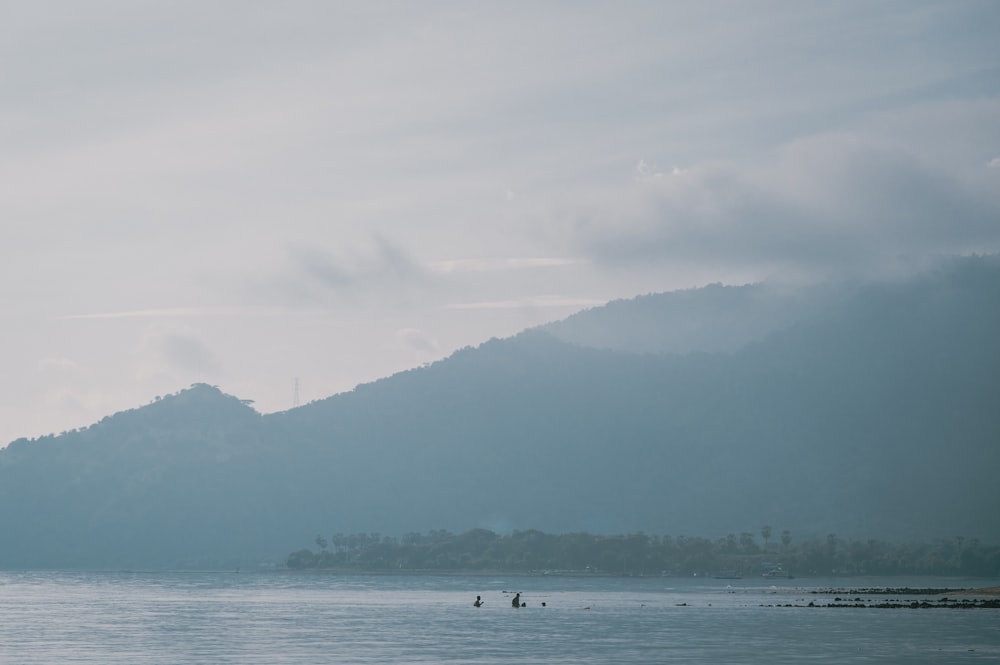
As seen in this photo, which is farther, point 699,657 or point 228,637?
point 228,637

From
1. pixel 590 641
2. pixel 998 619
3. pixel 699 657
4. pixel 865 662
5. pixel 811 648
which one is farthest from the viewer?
pixel 998 619

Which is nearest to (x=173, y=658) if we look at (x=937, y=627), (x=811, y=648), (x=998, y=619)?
(x=811, y=648)

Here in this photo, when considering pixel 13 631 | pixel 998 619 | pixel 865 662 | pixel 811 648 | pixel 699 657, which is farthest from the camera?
pixel 998 619

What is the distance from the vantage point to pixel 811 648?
126 m

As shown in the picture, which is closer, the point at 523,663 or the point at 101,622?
the point at 523,663

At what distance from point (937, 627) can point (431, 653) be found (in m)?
61.8

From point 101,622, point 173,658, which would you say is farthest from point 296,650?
point 101,622

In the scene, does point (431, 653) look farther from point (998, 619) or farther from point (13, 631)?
point (998, 619)

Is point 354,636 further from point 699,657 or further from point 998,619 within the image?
point 998,619

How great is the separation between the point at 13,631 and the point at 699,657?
77302 mm

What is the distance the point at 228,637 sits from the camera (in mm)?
146250

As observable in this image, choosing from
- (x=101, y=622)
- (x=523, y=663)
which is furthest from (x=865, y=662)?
(x=101, y=622)

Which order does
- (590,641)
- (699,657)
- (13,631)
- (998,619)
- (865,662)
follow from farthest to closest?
(998,619)
(13,631)
(590,641)
(699,657)
(865,662)

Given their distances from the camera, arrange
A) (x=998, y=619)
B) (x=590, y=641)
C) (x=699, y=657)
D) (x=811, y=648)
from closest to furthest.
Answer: (x=699, y=657)
(x=811, y=648)
(x=590, y=641)
(x=998, y=619)
